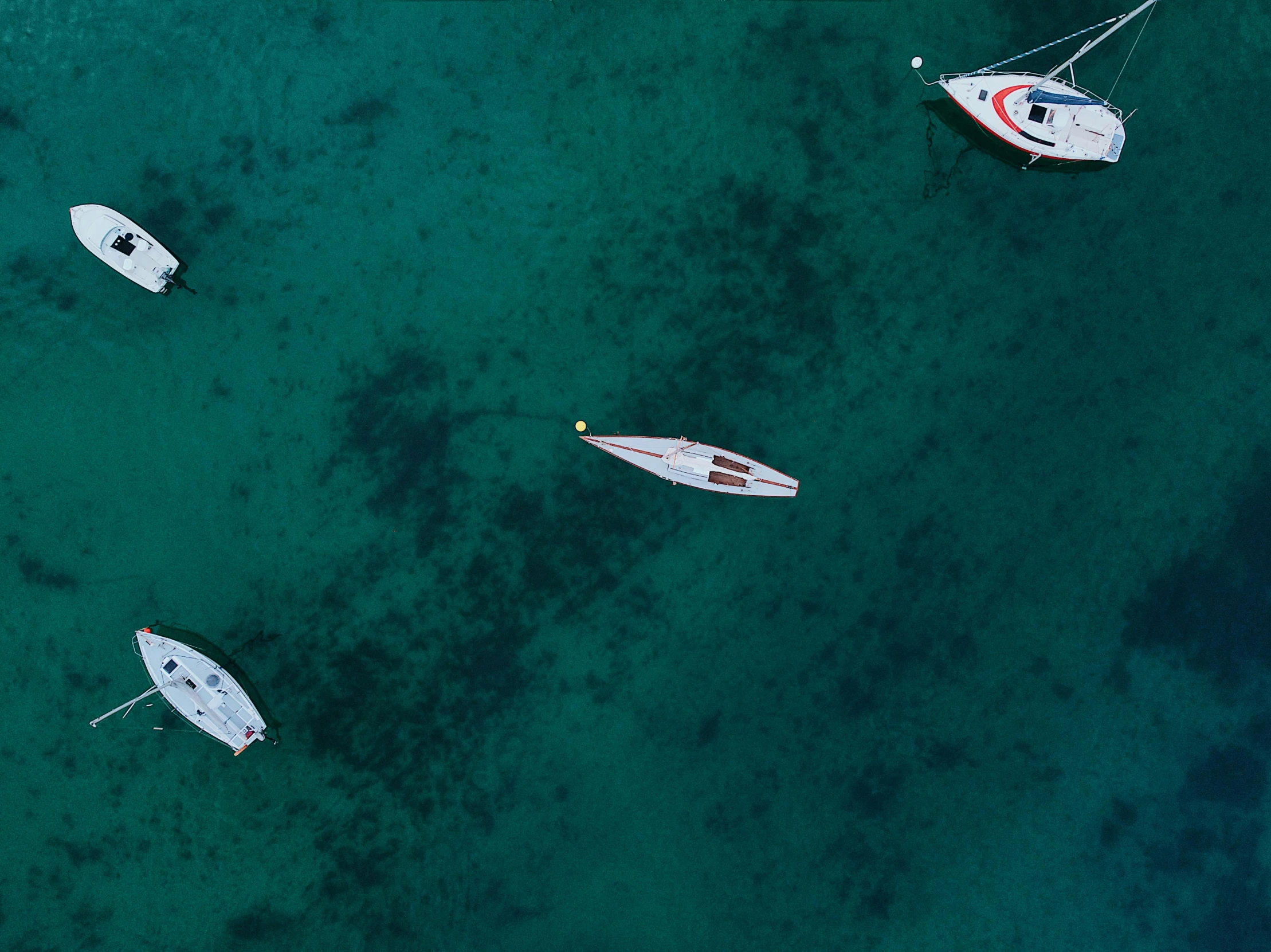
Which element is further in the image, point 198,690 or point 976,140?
point 976,140

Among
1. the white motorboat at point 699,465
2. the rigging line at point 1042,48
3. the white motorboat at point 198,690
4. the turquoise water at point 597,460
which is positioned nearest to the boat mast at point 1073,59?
the rigging line at point 1042,48

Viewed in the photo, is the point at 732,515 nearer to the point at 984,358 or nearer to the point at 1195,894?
the point at 984,358

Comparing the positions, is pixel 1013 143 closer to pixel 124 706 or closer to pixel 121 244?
pixel 121 244

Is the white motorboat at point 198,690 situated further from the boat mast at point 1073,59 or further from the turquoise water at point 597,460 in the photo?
the boat mast at point 1073,59

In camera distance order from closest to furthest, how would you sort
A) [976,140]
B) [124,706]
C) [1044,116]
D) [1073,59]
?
[1073,59], [1044,116], [124,706], [976,140]

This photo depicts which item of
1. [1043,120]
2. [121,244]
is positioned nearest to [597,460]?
[121,244]

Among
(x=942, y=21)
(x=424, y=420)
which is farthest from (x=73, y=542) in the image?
(x=942, y=21)

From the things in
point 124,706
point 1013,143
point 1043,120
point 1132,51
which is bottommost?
point 124,706

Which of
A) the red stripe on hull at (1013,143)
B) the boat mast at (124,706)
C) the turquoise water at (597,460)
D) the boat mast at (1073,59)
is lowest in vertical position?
the boat mast at (124,706)
